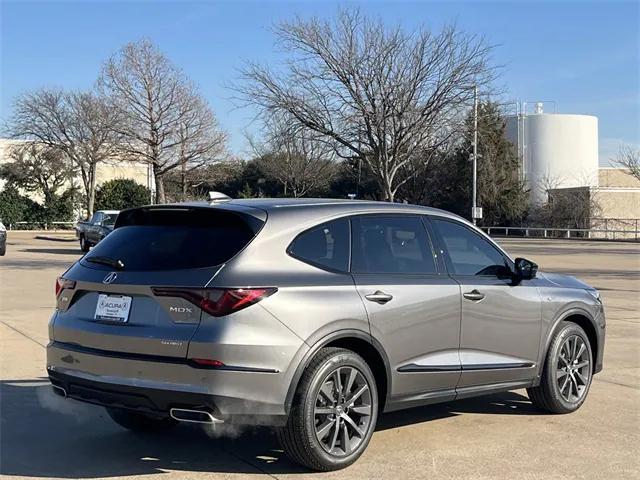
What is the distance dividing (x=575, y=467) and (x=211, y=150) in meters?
34.1

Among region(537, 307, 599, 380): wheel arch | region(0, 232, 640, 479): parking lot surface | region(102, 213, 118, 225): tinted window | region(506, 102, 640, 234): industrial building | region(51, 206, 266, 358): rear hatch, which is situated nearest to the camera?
region(51, 206, 266, 358): rear hatch

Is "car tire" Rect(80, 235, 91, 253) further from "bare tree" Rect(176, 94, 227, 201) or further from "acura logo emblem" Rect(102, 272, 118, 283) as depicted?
"acura logo emblem" Rect(102, 272, 118, 283)

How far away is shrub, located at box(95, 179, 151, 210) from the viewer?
52.5 meters

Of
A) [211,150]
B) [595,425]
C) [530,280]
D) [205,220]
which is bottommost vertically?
[595,425]

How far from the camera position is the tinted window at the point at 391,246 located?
17.4 feet

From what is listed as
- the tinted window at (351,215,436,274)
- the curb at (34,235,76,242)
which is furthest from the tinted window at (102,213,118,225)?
the tinted window at (351,215,436,274)

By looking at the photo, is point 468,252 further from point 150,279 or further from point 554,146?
point 554,146

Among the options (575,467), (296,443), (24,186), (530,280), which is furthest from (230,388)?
(24,186)

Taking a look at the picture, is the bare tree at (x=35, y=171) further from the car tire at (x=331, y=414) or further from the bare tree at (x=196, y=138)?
the car tire at (x=331, y=414)

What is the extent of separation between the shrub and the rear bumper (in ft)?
160

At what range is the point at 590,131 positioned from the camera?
6362 cm

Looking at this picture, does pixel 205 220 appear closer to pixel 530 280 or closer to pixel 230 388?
pixel 230 388

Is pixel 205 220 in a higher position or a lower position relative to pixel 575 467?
higher

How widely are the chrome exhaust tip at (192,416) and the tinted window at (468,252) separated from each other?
7.52 ft
